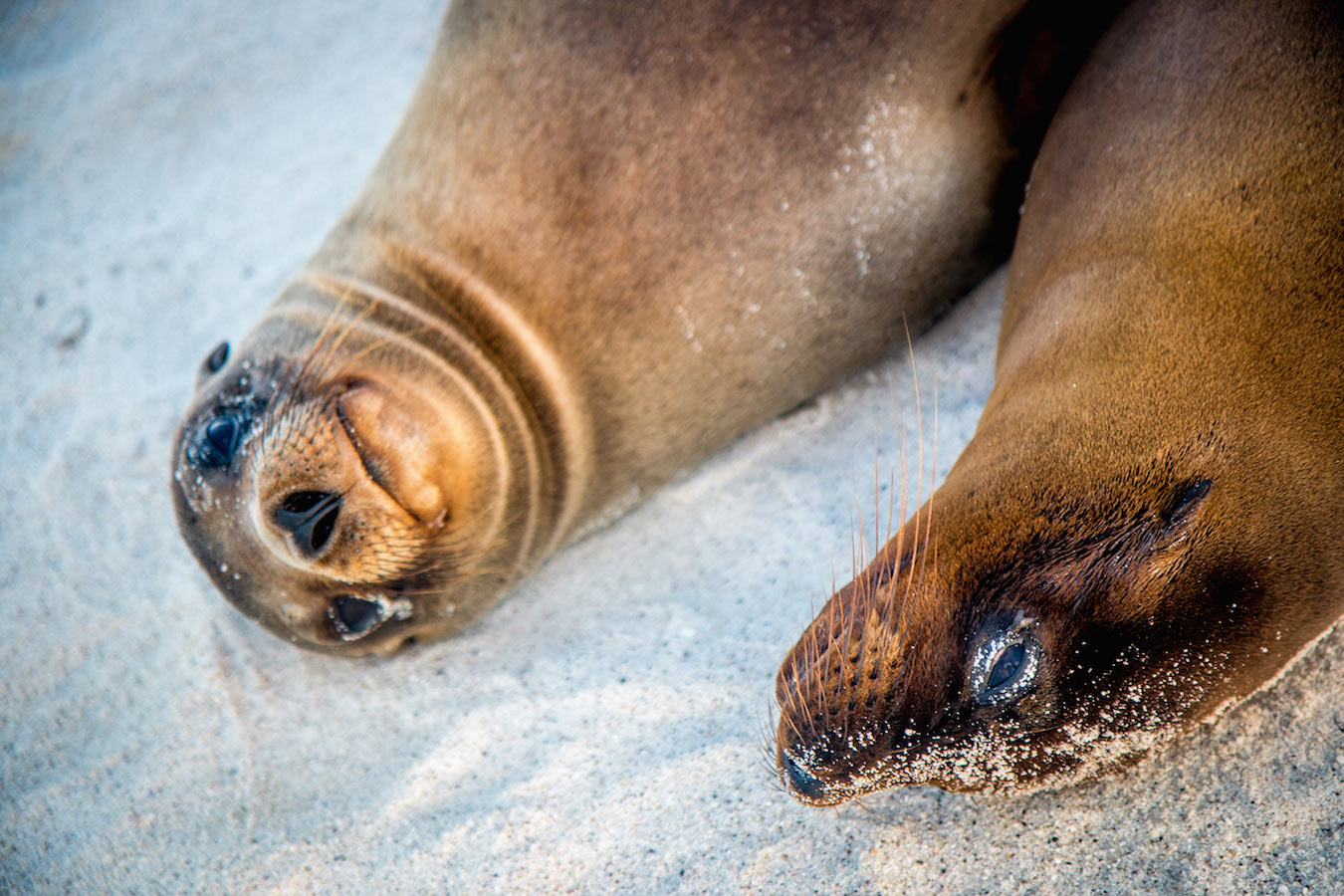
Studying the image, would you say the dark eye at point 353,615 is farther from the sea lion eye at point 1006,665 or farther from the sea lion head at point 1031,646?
the sea lion eye at point 1006,665

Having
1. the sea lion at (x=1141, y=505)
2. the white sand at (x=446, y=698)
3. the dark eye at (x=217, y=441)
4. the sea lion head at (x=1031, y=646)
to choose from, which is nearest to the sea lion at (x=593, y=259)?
the dark eye at (x=217, y=441)

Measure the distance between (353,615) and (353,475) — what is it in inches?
16.6

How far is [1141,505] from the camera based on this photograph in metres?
1.74

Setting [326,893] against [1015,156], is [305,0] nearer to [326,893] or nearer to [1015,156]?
[1015,156]

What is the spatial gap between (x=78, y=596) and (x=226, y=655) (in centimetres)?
64

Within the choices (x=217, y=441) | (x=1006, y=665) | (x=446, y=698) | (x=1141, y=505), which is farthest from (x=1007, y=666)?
(x=217, y=441)

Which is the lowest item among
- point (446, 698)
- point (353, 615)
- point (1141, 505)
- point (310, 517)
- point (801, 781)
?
point (446, 698)

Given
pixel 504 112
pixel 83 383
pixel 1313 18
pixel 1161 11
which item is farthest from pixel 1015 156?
pixel 83 383

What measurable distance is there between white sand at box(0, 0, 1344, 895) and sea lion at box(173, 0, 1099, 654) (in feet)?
0.83

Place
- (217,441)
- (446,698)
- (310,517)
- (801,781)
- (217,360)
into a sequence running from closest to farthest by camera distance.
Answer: (801,781) → (310,517) → (217,441) → (446,698) → (217,360)

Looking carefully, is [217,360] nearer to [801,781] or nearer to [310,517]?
[310,517]

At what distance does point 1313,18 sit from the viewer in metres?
2.19

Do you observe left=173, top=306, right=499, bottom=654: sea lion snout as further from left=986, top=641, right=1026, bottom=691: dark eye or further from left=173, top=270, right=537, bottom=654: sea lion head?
left=986, top=641, right=1026, bottom=691: dark eye

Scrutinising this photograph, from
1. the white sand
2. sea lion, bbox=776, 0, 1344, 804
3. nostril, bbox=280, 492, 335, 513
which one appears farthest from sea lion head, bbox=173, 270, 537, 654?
sea lion, bbox=776, 0, 1344, 804
